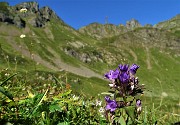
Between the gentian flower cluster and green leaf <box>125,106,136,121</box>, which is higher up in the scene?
the gentian flower cluster

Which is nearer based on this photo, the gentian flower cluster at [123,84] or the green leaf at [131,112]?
the green leaf at [131,112]

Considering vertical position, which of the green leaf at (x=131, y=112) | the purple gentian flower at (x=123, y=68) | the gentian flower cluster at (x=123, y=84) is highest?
the purple gentian flower at (x=123, y=68)

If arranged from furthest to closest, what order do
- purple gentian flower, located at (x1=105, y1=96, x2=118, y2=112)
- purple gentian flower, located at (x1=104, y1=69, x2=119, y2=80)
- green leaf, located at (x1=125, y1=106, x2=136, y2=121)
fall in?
1. purple gentian flower, located at (x1=105, y1=96, x2=118, y2=112)
2. purple gentian flower, located at (x1=104, y1=69, x2=119, y2=80)
3. green leaf, located at (x1=125, y1=106, x2=136, y2=121)

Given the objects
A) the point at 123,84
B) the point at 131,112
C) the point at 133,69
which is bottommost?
the point at 131,112

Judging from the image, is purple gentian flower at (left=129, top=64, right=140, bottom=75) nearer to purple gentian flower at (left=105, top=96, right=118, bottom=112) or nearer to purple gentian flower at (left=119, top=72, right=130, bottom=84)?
purple gentian flower at (left=119, top=72, right=130, bottom=84)

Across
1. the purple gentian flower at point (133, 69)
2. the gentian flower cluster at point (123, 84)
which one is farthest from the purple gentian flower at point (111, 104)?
the purple gentian flower at point (133, 69)

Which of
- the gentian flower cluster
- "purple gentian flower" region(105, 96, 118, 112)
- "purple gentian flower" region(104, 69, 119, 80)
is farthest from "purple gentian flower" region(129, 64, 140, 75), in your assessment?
"purple gentian flower" region(105, 96, 118, 112)

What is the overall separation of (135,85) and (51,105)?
898 mm

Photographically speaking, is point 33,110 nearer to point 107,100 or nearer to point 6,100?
point 6,100

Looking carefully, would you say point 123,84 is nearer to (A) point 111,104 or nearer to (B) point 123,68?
(B) point 123,68

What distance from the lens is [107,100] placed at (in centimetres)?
376

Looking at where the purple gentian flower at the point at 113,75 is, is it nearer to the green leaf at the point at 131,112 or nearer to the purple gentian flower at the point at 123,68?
the purple gentian flower at the point at 123,68

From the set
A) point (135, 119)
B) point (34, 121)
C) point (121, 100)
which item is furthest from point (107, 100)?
point (34, 121)

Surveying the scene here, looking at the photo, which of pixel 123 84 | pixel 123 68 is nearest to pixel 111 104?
pixel 123 84
